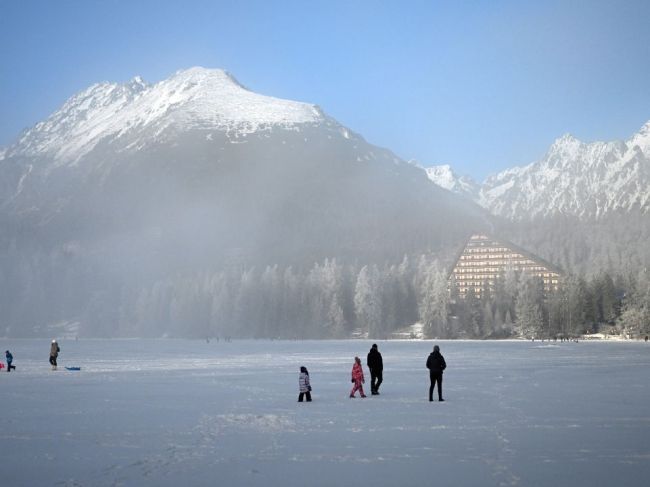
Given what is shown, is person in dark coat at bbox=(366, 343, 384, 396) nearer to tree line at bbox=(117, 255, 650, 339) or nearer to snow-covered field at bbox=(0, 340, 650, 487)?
snow-covered field at bbox=(0, 340, 650, 487)

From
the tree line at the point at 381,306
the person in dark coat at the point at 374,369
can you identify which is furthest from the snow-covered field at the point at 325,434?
the tree line at the point at 381,306

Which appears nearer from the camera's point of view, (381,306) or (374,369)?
(374,369)

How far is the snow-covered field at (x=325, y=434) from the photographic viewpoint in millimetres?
14422

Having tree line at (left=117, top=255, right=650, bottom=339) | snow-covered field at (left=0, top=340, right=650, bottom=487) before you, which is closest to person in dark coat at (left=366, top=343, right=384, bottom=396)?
snow-covered field at (left=0, top=340, right=650, bottom=487)

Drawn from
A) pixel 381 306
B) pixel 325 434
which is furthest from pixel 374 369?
pixel 381 306

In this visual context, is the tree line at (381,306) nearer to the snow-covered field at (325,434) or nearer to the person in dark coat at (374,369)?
the snow-covered field at (325,434)

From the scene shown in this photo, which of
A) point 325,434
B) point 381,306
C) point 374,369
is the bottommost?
point 325,434

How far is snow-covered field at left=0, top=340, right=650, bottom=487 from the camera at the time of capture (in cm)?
1442

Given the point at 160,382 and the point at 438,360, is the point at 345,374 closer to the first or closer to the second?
the point at 160,382

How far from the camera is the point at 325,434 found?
1986cm

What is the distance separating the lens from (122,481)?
1388cm

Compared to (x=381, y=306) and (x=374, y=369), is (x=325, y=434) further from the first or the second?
(x=381, y=306)

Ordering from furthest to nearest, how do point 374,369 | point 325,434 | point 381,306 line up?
1. point 381,306
2. point 374,369
3. point 325,434

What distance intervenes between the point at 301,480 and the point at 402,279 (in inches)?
6002
